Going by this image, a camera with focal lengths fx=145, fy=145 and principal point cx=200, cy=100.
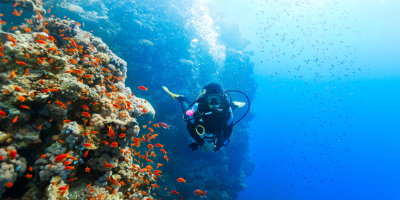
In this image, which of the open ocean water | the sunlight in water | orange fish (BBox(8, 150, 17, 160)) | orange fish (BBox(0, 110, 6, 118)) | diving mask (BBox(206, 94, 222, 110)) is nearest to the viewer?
orange fish (BBox(8, 150, 17, 160))

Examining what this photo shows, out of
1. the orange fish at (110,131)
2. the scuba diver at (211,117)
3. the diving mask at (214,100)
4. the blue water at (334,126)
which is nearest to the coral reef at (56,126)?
the orange fish at (110,131)

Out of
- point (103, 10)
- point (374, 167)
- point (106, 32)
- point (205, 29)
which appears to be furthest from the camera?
point (374, 167)

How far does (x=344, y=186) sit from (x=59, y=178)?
360ft

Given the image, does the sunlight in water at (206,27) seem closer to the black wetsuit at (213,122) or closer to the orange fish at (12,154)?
the black wetsuit at (213,122)

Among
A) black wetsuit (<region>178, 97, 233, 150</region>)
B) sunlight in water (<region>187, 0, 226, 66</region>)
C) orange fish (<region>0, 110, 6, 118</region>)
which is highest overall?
sunlight in water (<region>187, 0, 226, 66</region>)

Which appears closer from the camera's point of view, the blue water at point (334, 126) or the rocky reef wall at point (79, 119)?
the rocky reef wall at point (79, 119)

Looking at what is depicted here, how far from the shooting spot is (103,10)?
47.6 ft

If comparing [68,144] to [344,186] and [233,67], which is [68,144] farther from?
[344,186]

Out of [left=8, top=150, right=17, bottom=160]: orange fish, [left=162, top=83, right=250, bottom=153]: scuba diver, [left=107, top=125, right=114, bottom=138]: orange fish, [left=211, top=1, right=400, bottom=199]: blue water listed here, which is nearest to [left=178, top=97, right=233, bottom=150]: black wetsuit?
[left=162, top=83, right=250, bottom=153]: scuba diver

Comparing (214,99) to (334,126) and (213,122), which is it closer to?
(213,122)

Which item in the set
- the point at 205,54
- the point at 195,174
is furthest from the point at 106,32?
the point at 195,174

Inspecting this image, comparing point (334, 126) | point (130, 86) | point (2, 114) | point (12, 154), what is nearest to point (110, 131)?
point (12, 154)

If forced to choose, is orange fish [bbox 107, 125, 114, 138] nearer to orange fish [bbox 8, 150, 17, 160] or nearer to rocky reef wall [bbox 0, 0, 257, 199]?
rocky reef wall [bbox 0, 0, 257, 199]

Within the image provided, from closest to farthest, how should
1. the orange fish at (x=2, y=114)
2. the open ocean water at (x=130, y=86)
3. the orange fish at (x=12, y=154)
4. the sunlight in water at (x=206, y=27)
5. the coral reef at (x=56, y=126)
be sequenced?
the orange fish at (x=12, y=154), the orange fish at (x=2, y=114), the coral reef at (x=56, y=126), the open ocean water at (x=130, y=86), the sunlight in water at (x=206, y=27)
